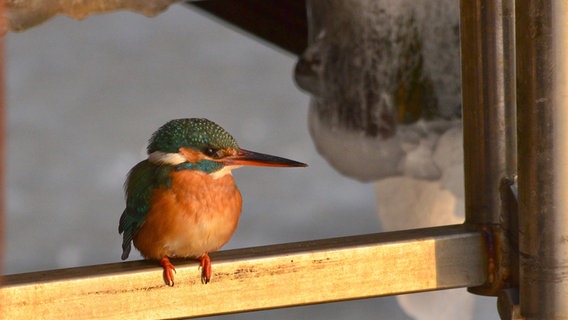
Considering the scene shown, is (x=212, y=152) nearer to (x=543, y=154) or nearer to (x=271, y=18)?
(x=543, y=154)

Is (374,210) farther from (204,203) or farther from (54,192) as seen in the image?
(204,203)

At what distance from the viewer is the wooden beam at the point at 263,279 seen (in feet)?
4.01

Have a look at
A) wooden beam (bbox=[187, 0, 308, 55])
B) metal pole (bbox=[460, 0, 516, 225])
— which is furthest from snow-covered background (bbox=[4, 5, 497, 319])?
metal pole (bbox=[460, 0, 516, 225])

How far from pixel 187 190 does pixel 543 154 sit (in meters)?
0.42

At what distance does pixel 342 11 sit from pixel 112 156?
1.58 meters

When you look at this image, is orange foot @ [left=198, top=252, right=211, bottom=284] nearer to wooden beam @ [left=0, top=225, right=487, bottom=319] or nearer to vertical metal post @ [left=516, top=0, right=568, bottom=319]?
wooden beam @ [left=0, top=225, right=487, bottom=319]

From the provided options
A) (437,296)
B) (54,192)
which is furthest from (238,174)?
(437,296)

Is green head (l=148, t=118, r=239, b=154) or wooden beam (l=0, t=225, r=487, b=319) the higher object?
green head (l=148, t=118, r=239, b=154)

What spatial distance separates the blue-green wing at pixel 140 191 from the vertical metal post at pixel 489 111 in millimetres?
389

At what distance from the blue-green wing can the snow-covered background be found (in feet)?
7.70

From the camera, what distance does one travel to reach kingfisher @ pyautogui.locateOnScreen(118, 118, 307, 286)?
1.33m

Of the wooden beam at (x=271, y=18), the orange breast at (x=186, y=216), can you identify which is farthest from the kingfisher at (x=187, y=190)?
the wooden beam at (x=271, y=18)

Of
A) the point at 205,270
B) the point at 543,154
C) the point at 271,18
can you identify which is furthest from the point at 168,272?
the point at 271,18

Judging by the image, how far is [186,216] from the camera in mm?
1344
